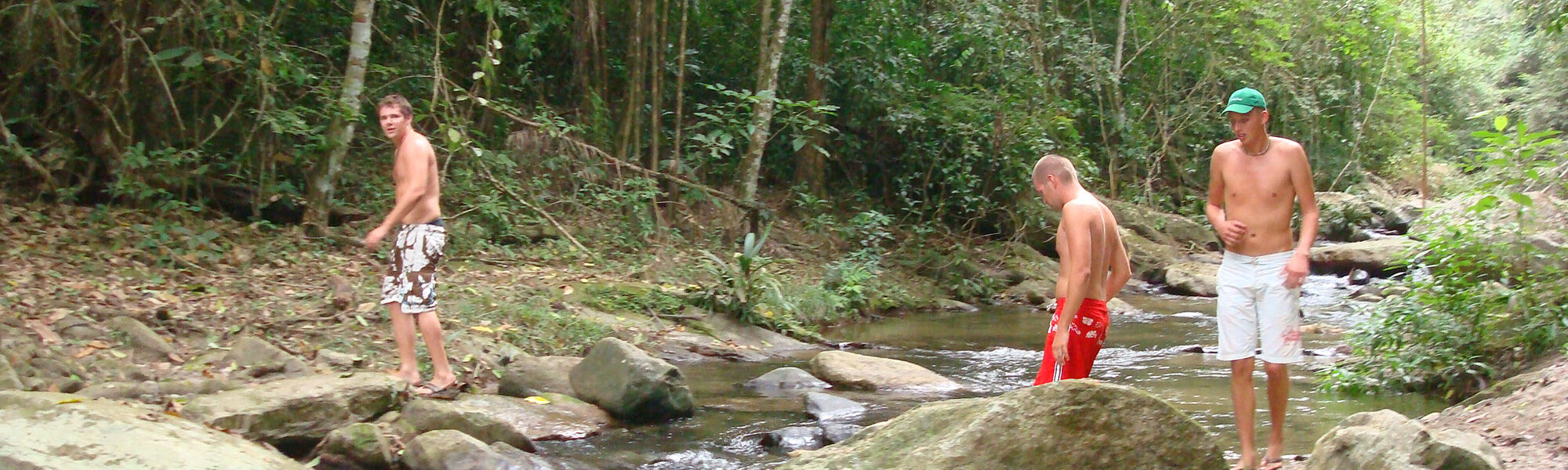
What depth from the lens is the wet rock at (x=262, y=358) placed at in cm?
604

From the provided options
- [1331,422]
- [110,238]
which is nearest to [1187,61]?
[1331,422]

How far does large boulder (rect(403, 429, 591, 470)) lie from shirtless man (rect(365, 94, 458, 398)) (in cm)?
89

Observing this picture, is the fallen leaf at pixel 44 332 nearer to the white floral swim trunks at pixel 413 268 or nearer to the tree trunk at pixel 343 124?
the white floral swim trunks at pixel 413 268

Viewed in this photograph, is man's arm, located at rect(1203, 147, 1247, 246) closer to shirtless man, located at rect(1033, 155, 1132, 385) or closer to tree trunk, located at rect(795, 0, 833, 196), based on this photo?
shirtless man, located at rect(1033, 155, 1132, 385)

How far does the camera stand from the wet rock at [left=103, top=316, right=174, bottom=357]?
239 inches

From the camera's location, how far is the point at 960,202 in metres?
13.7

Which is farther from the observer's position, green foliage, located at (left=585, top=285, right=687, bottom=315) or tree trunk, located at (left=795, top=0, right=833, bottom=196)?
tree trunk, located at (left=795, top=0, right=833, bottom=196)

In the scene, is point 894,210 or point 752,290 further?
point 894,210

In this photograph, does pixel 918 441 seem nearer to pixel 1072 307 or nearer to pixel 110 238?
pixel 1072 307

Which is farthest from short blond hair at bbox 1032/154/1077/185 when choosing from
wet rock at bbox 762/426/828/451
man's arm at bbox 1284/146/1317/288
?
wet rock at bbox 762/426/828/451

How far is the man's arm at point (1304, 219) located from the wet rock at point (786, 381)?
3512 millimetres

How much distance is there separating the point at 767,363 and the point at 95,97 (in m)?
5.32

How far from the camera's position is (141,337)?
6.12 metres

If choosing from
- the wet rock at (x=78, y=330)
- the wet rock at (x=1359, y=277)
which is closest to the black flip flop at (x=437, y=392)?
the wet rock at (x=78, y=330)
